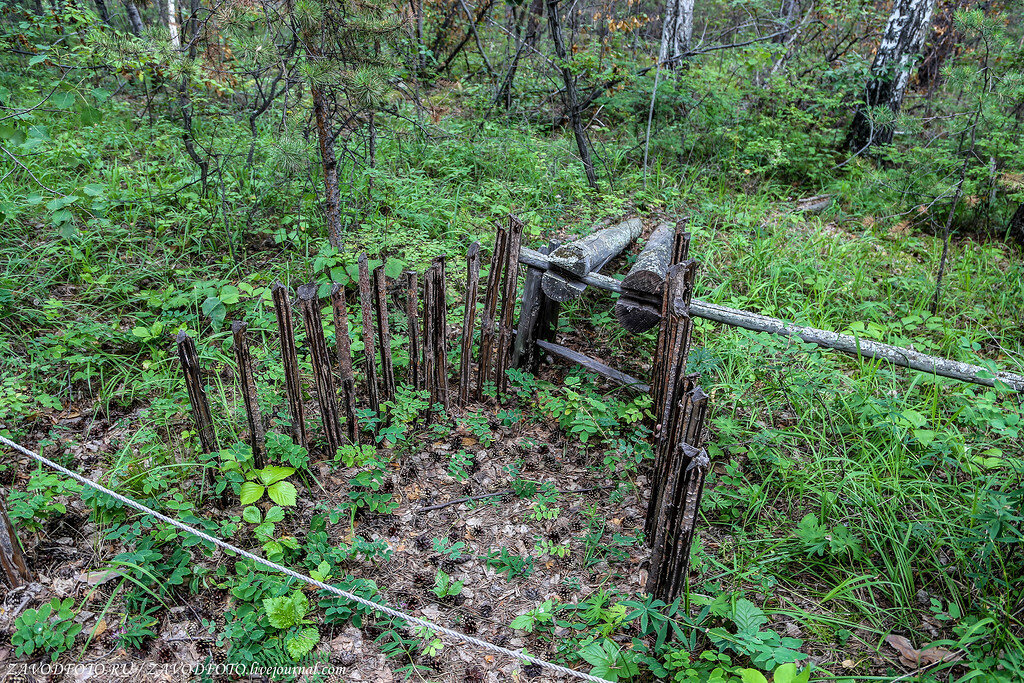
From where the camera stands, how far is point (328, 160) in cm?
412

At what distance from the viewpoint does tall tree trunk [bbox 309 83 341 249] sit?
396cm

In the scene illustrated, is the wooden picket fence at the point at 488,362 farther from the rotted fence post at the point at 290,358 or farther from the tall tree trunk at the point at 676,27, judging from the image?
the tall tree trunk at the point at 676,27

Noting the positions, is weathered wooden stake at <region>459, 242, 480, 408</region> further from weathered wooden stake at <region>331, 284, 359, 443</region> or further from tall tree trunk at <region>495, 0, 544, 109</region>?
tall tree trunk at <region>495, 0, 544, 109</region>

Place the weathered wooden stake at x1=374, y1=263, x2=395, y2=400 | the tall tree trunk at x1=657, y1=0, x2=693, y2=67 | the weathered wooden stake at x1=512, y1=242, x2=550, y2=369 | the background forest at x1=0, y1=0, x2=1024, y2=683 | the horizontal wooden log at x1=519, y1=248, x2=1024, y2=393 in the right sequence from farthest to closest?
1. the tall tree trunk at x1=657, y1=0, x2=693, y2=67
2. the weathered wooden stake at x1=512, y1=242, x2=550, y2=369
3. the horizontal wooden log at x1=519, y1=248, x2=1024, y2=393
4. the weathered wooden stake at x1=374, y1=263, x2=395, y2=400
5. the background forest at x1=0, y1=0, x2=1024, y2=683

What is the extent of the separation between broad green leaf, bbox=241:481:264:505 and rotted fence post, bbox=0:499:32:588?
85 centimetres

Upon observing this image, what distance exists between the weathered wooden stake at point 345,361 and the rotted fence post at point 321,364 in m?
0.09

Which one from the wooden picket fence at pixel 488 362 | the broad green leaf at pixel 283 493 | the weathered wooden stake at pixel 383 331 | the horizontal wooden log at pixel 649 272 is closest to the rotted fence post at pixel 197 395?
the wooden picket fence at pixel 488 362

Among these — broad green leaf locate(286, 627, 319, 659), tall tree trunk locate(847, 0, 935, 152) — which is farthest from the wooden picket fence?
tall tree trunk locate(847, 0, 935, 152)

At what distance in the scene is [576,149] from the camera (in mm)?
6973

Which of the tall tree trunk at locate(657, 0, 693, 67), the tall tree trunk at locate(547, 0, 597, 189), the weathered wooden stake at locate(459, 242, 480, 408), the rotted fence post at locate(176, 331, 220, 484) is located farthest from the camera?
the tall tree trunk at locate(657, 0, 693, 67)

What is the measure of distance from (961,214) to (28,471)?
27.0 feet

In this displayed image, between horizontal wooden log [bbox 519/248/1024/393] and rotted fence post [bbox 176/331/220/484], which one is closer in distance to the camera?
rotted fence post [bbox 176/331/220/484]

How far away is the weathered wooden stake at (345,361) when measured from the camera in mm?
2797

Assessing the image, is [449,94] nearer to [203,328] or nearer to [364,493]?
[203,328]
